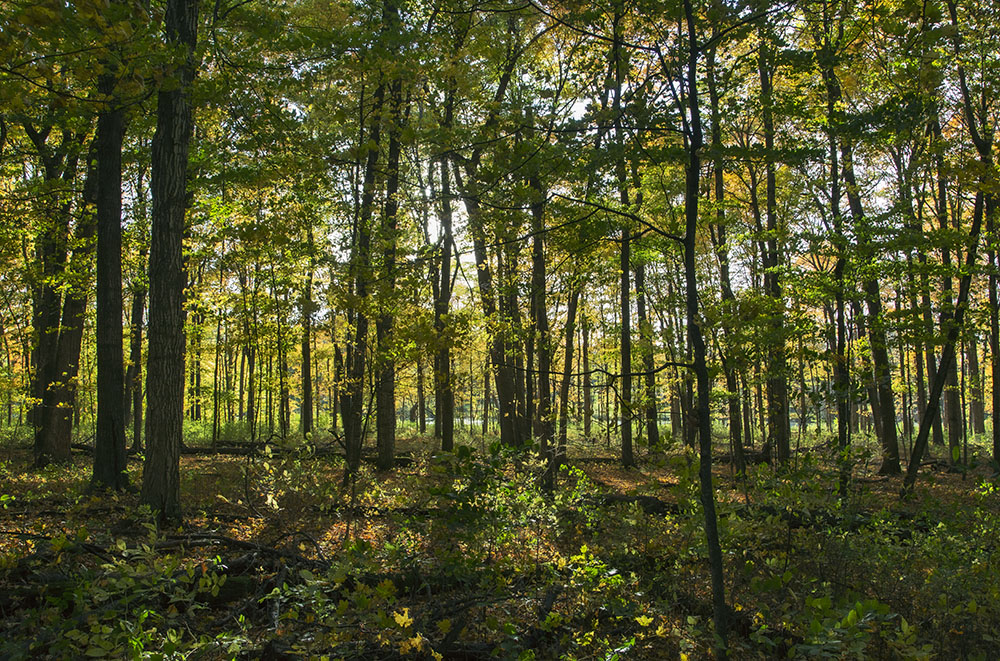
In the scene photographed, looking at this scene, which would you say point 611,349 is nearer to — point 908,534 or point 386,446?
point 386,446

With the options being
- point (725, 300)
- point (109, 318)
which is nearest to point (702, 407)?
point (725, 300)

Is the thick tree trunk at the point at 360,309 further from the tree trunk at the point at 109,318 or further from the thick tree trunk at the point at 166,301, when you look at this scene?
the tree trunk at the point at 109,318

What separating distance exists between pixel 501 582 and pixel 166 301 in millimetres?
4566

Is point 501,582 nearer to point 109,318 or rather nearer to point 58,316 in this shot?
point 109,318

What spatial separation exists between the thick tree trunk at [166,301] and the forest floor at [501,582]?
38 centimetres

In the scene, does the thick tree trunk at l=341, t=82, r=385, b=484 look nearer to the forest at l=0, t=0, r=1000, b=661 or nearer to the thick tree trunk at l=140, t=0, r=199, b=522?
the forest at l=0, t=0, r=1000, b=661

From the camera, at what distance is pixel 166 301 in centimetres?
605

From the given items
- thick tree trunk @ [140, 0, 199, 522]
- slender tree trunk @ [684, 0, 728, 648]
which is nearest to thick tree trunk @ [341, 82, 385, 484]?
thick tree trunk @ [140, 0, 199, 522]

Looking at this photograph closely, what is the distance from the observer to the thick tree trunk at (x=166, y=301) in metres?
6.00

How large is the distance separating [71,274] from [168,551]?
6.45 meters

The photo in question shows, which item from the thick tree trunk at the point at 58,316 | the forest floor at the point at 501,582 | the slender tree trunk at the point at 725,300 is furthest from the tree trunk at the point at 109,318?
the slender tree trunk at the point at 725,300

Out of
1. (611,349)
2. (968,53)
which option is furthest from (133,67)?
(611,349)

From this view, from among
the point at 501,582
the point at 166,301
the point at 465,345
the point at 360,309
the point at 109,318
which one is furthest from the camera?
the point at 465,345

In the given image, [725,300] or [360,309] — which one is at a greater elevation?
[725,300]
